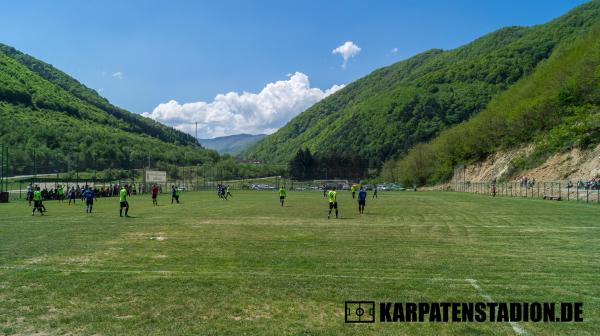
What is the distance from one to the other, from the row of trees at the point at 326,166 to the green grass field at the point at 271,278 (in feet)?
383

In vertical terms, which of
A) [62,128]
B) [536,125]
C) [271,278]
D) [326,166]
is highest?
[62,128]

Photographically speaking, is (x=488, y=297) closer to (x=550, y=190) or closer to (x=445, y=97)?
(x=550, y=190)

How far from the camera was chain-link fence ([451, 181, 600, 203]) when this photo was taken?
1549 inches

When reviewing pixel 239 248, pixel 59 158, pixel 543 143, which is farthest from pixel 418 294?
pixel 543 143

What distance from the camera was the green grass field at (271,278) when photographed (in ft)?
21.4

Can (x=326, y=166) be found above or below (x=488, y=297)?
above

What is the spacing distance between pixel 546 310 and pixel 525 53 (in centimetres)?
14732

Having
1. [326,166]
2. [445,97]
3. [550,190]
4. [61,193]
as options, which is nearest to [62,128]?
[326,166]

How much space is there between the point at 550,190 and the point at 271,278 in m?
44.8

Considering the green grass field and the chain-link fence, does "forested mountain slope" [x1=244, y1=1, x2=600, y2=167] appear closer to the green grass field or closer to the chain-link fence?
the chain-link fence

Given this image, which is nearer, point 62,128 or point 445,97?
point 62,128

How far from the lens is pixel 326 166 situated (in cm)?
13750

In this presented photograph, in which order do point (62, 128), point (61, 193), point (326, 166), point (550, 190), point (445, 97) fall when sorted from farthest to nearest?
point (445, 97), point (326, 166), point (62, 128), point (550, 190), point (61, 193)

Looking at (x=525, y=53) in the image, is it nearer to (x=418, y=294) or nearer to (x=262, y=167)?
(x=262, y=167)
